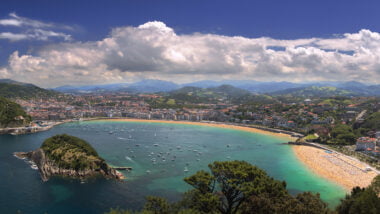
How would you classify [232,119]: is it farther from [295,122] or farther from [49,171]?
[49,171]

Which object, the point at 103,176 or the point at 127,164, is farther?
the point at 127,164

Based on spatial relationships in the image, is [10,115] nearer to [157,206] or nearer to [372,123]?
[157,206]

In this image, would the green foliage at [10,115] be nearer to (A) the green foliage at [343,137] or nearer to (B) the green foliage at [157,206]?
(B) the green foliage at [157,206]

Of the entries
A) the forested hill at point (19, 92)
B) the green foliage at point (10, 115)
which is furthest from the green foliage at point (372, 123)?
the forested hill at point (19, 92)

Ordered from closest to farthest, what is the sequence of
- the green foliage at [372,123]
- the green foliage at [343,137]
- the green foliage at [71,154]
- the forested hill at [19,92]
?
1. the green foliage at [71,154]
2. the green foliage at [343,137]
3. the green foliage at [372,123]
4. the forested hill at [19,92]

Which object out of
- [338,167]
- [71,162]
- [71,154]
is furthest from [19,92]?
[338,167]

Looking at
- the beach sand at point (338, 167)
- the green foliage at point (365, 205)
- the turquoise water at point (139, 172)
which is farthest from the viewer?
the beach sand at point (338, 167)

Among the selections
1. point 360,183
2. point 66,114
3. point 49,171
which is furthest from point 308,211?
point 66,114
